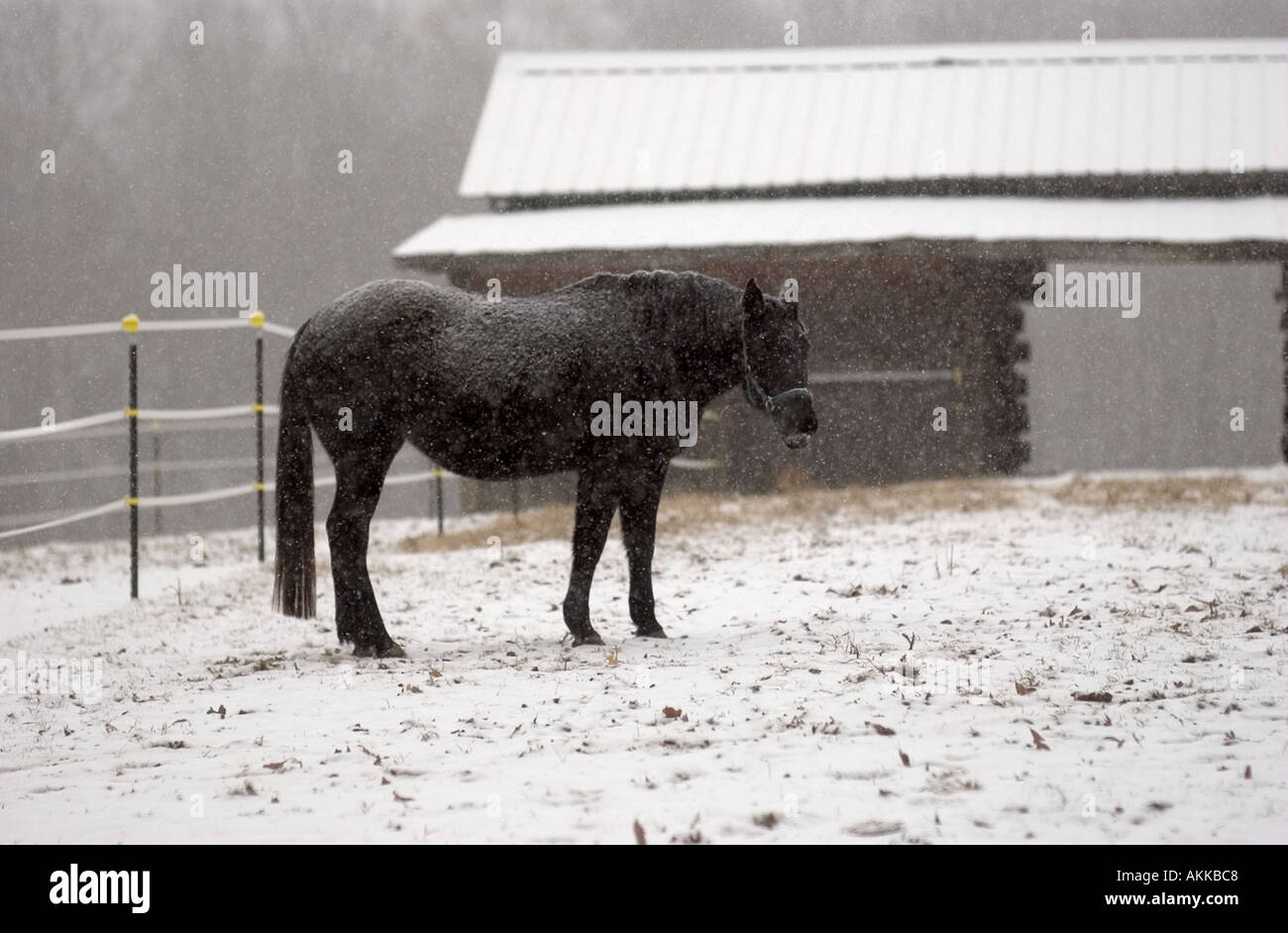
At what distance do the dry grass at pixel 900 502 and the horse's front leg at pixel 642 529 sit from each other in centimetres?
455

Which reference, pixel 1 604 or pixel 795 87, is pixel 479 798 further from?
pixel 795 87

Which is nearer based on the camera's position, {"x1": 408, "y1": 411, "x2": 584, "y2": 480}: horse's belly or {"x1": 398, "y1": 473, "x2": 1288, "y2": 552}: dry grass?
{"x1": 408, "y1": 411, "x2": 584, "y2": 480}: horse's belly

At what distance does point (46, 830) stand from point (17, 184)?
34.0 m

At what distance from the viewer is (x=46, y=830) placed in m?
3.74

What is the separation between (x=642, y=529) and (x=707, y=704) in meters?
1.77

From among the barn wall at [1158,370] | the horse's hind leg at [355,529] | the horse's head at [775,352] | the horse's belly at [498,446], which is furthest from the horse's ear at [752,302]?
the barn wall at [1158,370]

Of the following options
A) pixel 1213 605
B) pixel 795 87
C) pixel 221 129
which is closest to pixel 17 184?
pixel 221 129

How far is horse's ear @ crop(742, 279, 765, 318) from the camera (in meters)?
6.33

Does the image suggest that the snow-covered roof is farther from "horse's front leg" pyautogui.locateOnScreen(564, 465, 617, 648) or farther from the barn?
"horse's front leg" pyautogui.locateOnScreen(564, 465, 617, 648)

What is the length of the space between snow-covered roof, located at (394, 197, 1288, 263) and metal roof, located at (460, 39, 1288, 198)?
461 mm

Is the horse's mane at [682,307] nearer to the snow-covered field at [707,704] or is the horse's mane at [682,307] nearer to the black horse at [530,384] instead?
the black horse at [530,384]

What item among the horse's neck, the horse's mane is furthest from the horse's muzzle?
the horse's mane

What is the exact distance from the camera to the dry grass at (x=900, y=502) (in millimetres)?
11680

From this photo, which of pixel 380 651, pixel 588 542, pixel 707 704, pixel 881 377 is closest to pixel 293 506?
pixel 380 651
